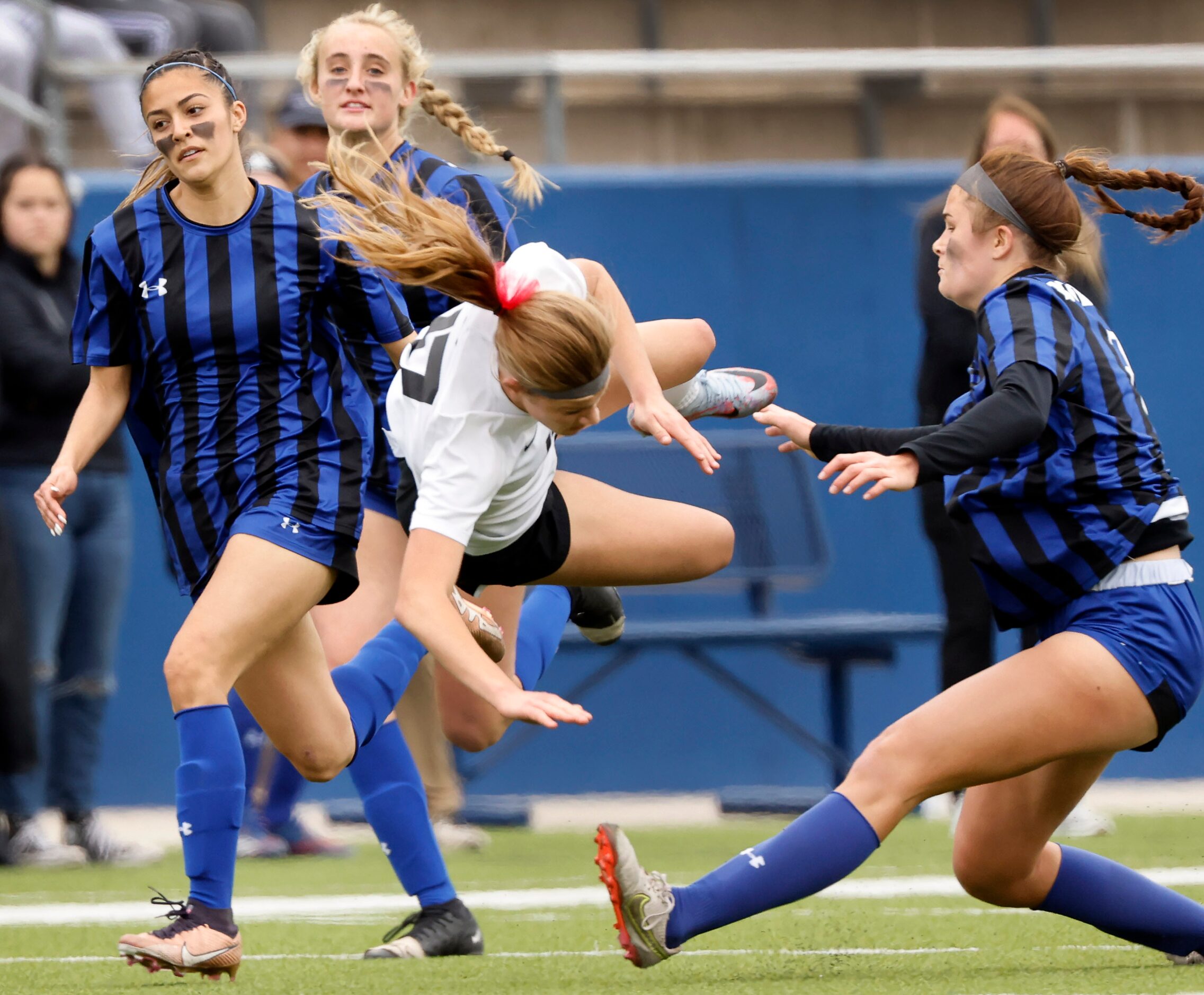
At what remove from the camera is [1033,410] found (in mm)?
3096

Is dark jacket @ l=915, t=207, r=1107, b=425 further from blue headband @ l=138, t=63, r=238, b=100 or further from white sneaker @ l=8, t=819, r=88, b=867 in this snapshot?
white sneaker @ l=8, t=819, r=88, b=867

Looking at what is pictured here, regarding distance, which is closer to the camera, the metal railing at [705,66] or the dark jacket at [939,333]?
the dark jacket at [939,333]

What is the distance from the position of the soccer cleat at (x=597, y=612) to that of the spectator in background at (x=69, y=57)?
11.8 feet

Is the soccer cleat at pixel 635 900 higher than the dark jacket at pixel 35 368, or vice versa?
the dark jacket at pixel 35 368

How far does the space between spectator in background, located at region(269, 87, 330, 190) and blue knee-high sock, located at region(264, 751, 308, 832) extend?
204 centimetres

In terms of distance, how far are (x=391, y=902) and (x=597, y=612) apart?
1047 mm

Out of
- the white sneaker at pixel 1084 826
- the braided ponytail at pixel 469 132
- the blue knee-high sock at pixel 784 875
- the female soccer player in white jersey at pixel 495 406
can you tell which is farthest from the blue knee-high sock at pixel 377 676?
the white sneaker at pixel 1084 826

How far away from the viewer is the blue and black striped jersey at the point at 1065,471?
3262mm

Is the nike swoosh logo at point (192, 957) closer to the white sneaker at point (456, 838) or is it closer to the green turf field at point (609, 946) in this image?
the green turf field at point (609, 946)

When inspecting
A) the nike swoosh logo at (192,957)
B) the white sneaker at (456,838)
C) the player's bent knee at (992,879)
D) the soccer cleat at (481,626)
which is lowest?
the white sneaker at (456,838)

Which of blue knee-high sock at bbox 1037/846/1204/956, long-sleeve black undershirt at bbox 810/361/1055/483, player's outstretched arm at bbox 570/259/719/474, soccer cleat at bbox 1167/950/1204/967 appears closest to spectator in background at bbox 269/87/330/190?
player's outstretched arm at bbox 570/259/719/474

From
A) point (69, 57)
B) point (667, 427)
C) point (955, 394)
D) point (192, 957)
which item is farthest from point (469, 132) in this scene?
point (69, 57)

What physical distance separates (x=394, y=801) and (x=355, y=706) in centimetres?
28

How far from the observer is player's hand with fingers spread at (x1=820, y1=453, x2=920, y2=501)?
115 inches
